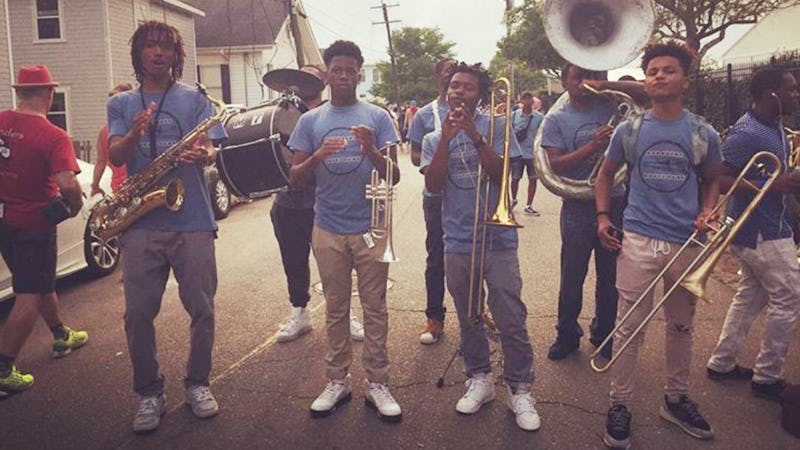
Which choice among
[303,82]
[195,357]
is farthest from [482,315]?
[303,82]

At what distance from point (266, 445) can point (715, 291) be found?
4725 millimetres

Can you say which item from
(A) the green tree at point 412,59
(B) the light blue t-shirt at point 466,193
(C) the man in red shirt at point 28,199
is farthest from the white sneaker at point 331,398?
(A) the green tree at point 412,59

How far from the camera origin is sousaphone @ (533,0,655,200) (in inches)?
169

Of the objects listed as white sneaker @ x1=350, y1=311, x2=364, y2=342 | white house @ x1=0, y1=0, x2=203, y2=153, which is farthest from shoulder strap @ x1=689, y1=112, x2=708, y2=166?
white house @ x1=0, y1=0, x2=203, y2=153

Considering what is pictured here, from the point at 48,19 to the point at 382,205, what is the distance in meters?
20.1

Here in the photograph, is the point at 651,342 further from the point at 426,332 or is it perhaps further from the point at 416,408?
the point at 416,408

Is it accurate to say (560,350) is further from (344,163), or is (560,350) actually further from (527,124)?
(527,124)

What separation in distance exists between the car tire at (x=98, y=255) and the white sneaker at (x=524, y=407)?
492 centimetres

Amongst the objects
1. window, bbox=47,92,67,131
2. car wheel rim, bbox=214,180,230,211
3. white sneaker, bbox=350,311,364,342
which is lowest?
white sneaker, bbox=350,311,364,342

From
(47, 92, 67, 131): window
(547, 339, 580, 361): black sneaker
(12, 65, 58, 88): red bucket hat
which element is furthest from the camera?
(47, 92, 67, 131): window

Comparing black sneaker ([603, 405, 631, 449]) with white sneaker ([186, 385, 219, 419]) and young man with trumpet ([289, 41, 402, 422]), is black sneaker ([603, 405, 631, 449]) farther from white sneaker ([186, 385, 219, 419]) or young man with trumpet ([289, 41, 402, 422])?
white sneaker ([186, 385, 219, 419])

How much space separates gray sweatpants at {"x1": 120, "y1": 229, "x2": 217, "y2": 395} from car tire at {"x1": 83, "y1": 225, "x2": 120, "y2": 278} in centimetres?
355

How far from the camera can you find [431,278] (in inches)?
204

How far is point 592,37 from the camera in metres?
4.55
